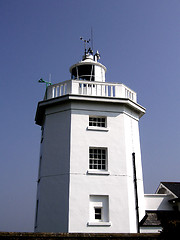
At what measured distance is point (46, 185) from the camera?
15125mm

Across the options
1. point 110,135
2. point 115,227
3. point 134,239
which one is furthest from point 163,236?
point 110,135

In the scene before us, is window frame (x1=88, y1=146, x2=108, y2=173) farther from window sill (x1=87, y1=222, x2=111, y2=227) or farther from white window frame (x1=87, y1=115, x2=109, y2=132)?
window sill (x1=87, y1=222, x2=111, y2=227)

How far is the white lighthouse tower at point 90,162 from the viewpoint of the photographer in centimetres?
1423

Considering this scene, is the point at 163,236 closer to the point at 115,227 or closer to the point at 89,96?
the point at 115,227

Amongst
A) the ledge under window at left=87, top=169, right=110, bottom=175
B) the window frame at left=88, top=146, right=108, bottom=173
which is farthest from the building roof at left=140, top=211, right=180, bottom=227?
the window frame at left=88, top=146, right=108, bottom=173

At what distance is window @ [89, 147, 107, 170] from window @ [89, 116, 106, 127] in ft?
4.81

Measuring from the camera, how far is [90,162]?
15438 mm

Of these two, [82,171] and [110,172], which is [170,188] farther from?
[82,171]

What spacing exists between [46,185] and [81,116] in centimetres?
431

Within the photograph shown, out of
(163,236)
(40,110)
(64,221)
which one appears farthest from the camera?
(40,110)

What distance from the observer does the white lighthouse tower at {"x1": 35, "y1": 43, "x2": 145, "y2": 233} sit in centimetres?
1423

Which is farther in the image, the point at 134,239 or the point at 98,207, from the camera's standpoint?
the point at 98,207

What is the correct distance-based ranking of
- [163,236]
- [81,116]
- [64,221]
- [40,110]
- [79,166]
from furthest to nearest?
[40,110] < [81,116] < [79,166] < [64,221] < [163,236]

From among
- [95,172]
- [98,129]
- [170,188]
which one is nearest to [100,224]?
[95,172]
